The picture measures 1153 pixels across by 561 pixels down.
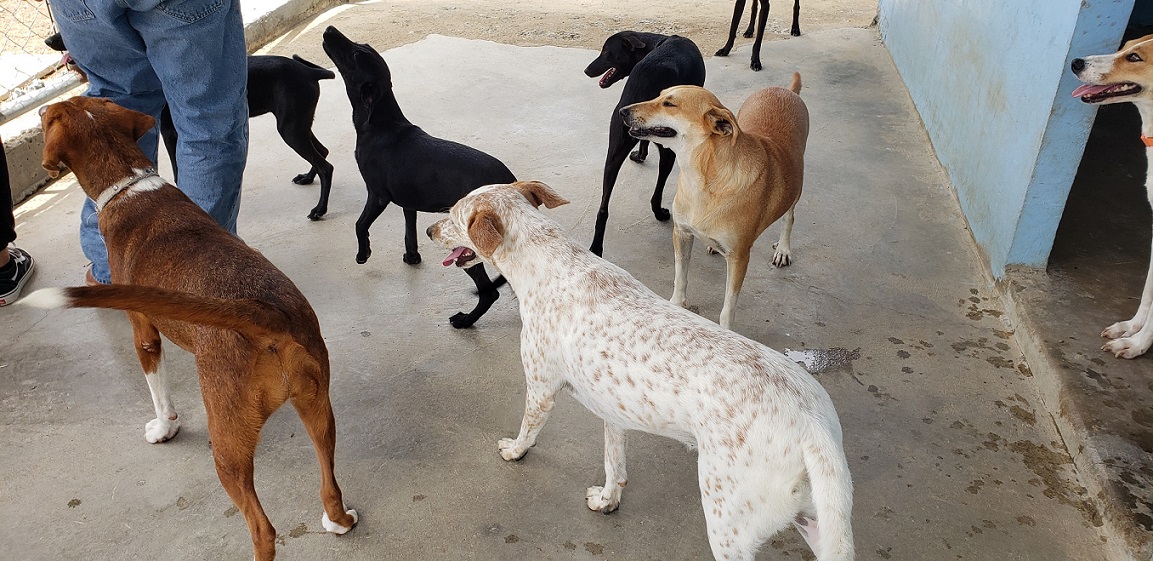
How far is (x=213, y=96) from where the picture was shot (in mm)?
3141

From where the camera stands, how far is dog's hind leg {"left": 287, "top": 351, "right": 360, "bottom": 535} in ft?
7.13

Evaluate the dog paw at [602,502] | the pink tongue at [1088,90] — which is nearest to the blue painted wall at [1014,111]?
the pink tongue at [1088,90]

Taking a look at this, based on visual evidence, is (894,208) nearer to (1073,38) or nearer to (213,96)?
(1073,38)

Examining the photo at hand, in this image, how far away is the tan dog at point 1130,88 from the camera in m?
2.84

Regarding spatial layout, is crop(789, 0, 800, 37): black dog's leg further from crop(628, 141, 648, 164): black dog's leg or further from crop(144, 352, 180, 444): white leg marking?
crop(144, 352, 180, 444): white leg marking

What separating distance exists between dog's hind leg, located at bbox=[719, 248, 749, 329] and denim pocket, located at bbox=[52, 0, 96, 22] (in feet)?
8.74

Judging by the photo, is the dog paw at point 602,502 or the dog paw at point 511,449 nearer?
the dog paw at point 602,502

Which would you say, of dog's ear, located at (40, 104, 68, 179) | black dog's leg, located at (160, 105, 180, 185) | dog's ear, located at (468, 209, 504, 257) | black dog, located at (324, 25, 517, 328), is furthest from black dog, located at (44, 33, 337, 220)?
dog's ear, located at (468, 209, 504, 257)

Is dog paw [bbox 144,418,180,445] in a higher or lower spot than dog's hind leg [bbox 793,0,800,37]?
lower

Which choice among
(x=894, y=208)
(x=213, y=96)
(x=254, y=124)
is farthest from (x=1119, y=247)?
(x=254, y=124)

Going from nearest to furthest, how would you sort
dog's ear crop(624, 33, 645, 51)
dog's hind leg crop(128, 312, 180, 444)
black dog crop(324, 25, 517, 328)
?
dog's hind leg crop(128, 312, 180, 444), black dog crop(324, 25, 517, 328), dog's ear crop(624, 33, 645, 51)

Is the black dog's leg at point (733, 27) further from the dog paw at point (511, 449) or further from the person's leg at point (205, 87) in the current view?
the dog paw at point (511, 449)

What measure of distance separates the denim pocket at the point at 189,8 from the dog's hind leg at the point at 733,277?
2.29m

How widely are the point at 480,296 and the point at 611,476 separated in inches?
46.8
